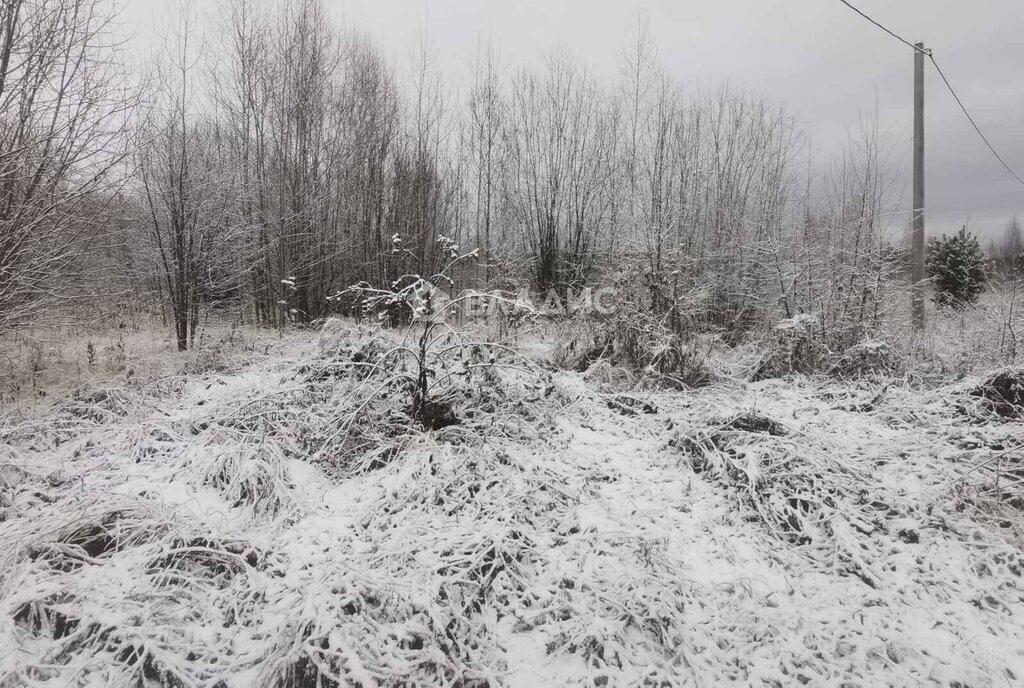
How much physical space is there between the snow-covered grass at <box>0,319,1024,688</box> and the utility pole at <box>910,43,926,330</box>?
165 inches

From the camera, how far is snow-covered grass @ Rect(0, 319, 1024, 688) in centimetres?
195

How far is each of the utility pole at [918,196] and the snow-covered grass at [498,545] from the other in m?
4.18

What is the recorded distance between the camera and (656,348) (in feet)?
17.5

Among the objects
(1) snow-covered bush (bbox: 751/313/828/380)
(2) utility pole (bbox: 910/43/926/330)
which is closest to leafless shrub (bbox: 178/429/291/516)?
(1) snow-covered bush (bbox: 751/313/828/380)

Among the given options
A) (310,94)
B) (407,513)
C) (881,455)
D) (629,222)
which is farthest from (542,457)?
(310,94)

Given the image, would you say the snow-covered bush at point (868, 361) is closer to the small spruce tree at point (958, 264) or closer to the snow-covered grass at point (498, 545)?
the snow-covered grass at point (498, 545)

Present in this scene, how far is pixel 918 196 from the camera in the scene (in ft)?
26.2

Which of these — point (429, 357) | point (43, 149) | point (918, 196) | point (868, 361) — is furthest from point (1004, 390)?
point (43, 149)

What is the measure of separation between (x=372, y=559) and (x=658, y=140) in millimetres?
13535

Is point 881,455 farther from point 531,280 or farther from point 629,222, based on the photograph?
point 629,222

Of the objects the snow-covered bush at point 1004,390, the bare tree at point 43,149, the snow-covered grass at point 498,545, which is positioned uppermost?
the bare tree at point 43,149

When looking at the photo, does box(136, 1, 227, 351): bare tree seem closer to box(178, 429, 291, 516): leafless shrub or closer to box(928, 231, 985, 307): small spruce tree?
box(178, 429, 291, 516): leafless shrub

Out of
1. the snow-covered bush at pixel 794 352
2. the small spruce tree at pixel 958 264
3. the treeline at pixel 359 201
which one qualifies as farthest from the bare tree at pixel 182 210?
the small spruce tree at pixel 958 264

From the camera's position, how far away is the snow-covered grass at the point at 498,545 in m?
1.95
